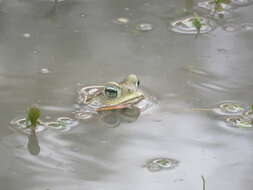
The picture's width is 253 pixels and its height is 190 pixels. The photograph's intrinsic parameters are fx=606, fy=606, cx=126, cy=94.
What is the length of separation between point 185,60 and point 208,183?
139 centimetres

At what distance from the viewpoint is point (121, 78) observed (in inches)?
163

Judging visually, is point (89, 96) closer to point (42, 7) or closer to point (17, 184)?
point (17, 184)

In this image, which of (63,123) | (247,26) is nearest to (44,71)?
(63,123)

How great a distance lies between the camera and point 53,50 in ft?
14.6

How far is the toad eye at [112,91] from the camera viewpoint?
384 cm

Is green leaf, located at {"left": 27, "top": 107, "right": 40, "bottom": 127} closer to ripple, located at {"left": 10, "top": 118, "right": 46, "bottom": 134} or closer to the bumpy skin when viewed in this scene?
ripple, located at {"left": 10, "top": 118, "right": 46, "bottom": 134}

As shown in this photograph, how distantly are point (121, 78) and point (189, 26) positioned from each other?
0.96 meters

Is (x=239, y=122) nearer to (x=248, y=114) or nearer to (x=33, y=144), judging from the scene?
(x=248, y=114)

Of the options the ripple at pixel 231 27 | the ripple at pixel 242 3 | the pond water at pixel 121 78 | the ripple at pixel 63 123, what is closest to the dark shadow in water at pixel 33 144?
the pond water at pixel 121 78

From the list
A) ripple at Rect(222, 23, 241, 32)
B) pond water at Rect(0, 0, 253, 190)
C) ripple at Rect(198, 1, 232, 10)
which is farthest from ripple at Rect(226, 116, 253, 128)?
ripple at Rect(198, 1, 232, 10)

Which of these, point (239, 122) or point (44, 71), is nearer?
point (239, 122)

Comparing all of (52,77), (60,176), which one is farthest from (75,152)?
(52,77)

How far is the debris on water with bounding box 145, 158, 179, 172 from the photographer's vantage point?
3266 millimetres

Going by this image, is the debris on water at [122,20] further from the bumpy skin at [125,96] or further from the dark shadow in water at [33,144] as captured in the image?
the dark shadow in water at [33,144]
